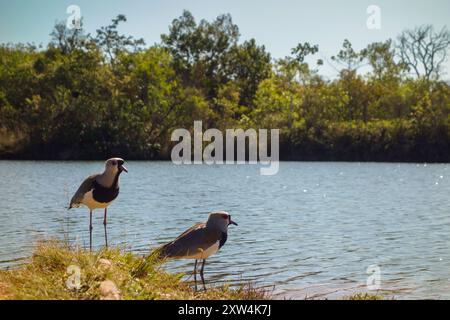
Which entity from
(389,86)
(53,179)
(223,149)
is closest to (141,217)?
(53,179)

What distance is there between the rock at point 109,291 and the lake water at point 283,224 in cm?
367

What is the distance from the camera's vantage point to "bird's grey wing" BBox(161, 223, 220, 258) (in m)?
9.30

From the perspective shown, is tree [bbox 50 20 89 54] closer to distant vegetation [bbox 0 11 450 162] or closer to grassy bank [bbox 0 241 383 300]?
distant vegetation [bbox 0 11 450 162]

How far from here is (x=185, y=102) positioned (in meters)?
63.4

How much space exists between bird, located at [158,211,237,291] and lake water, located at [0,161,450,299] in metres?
1.84

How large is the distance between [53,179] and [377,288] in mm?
27008

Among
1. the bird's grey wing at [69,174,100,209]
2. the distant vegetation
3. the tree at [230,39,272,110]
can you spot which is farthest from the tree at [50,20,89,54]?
the bird's grey wing at [69,174,100,209]

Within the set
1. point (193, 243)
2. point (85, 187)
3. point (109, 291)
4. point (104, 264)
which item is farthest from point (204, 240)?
point (85, 187)

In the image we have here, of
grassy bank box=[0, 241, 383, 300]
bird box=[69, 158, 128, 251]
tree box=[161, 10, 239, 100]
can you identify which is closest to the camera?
grassy bank box=[0, 241, 383, 300]

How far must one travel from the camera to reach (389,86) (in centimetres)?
6956

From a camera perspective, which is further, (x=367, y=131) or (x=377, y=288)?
(x=367, y=131)

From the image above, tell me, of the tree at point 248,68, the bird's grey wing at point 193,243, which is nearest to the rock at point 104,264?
the bird's grey wing at point 193,243

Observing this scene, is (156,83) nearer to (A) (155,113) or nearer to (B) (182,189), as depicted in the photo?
(A) (155,113)

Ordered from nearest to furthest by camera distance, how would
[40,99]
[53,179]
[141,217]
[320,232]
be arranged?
[320,232]
[141,217]
[53,179]
[40,99]
